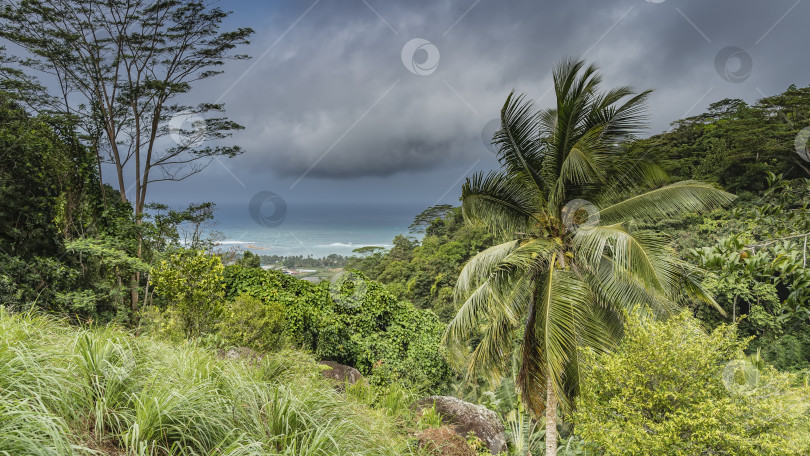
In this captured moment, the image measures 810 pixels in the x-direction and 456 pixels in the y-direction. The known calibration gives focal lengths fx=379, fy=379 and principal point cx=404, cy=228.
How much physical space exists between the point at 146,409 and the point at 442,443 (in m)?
3.29

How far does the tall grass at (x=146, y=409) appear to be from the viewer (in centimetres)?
217

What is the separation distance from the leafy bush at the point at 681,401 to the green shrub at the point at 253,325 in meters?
6.70

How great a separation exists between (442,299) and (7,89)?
67.1ft

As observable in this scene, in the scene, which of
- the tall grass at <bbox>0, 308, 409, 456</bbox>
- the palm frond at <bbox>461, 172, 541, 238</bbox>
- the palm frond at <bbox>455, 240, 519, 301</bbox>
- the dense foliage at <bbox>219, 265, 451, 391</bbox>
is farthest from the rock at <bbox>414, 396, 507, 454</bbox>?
the dense foliage at <bbox>219, 265, 451, 391</bbox>

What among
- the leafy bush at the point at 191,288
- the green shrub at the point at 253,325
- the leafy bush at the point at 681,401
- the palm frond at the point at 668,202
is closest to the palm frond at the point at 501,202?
the palm frond at the point at 668,202

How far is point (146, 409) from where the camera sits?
234 centimetres

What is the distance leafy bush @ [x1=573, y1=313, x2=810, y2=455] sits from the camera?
5.02 meters

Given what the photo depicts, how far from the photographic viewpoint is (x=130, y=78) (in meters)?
12.5

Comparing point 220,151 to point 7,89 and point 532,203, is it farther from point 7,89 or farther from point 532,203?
point 532,203

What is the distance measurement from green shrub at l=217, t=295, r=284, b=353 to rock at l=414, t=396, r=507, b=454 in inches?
165

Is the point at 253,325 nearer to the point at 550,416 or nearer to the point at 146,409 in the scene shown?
the point at 550,416

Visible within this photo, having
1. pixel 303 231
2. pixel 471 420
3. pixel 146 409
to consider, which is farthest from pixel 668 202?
pixel 303 231

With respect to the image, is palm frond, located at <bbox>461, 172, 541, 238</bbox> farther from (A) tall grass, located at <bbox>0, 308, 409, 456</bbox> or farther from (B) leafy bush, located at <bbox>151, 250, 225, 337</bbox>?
(B) leafy bush, located at <bbox>151, 250, 225, 337</bbox>

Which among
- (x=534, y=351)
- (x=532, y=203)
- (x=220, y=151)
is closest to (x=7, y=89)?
(x=220, y=151)
